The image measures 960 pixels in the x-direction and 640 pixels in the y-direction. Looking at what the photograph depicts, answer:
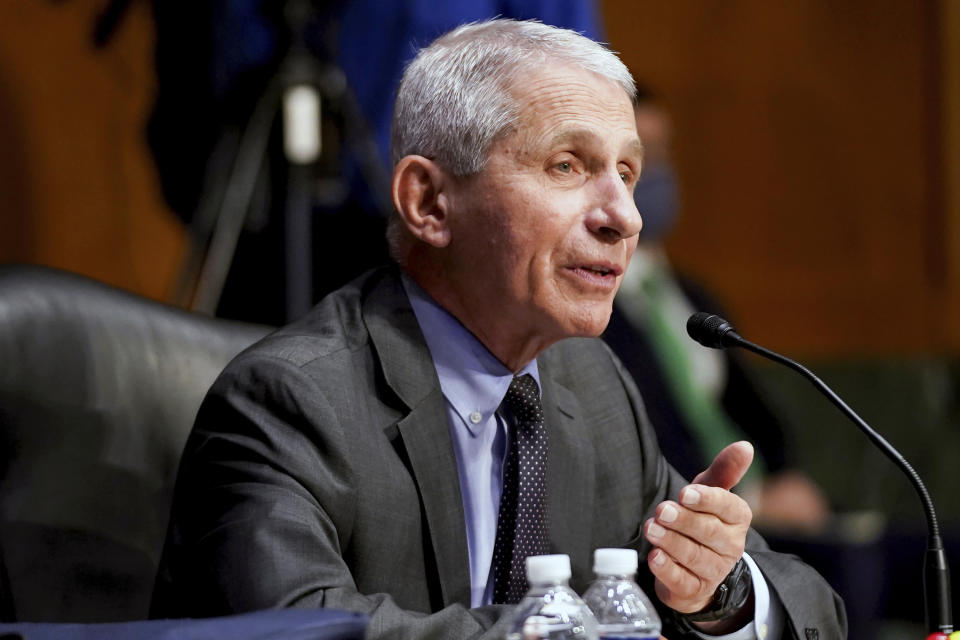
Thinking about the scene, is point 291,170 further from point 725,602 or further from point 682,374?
point 682,374

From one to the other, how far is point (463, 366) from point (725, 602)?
1.37 feet

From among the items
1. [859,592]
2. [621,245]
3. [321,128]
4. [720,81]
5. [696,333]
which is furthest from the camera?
[720,81]

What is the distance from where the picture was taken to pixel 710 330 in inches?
55.8

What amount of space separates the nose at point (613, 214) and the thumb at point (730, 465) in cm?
30

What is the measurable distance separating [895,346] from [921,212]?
483 mm

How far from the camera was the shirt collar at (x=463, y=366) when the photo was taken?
1602mm

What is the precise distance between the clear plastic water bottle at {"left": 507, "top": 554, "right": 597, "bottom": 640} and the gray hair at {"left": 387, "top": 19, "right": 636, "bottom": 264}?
0.64 meters

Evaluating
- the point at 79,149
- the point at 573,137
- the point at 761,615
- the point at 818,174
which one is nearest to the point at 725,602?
the point at 761,615

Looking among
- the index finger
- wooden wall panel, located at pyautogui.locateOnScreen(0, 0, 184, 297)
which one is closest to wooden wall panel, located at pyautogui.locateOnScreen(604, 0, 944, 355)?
wooden wall panel, located at pyautogui.locateOnScreen(0, 0, 184, 297)

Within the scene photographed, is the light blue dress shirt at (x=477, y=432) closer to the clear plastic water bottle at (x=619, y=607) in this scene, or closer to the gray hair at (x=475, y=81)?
the gray hair at (x=475, y=81)

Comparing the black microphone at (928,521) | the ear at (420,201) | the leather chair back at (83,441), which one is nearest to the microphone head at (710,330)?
the black microphone at (928,521)

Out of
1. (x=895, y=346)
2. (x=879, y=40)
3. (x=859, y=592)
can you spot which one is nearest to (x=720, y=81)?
(x=879, y=40)

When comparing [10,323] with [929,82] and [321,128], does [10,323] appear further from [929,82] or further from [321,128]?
[929,82]

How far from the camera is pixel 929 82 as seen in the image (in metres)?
4.72
